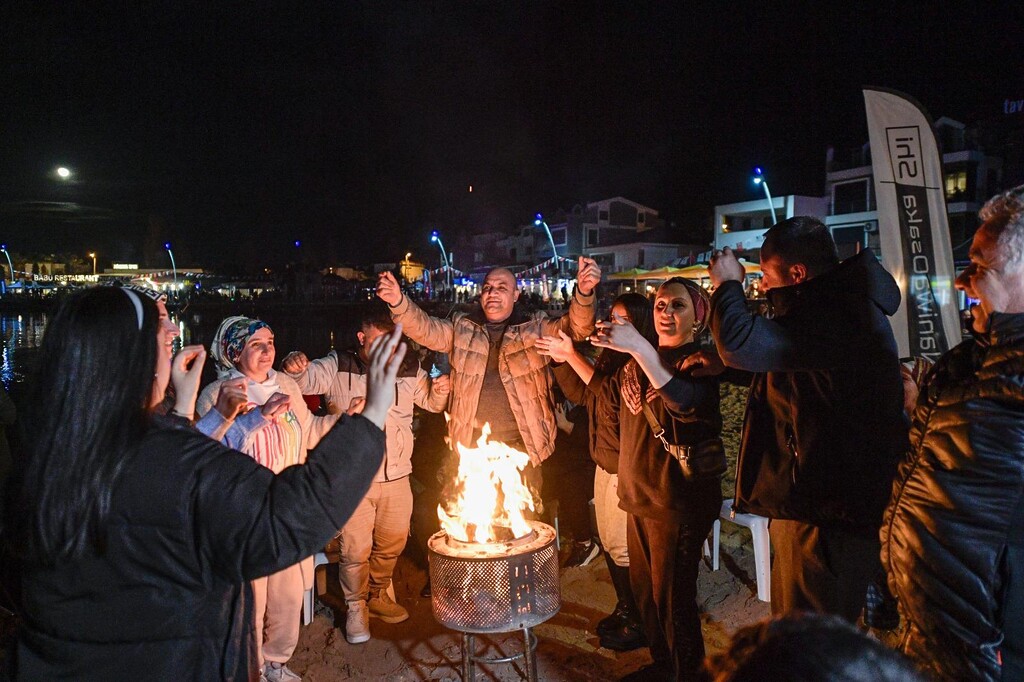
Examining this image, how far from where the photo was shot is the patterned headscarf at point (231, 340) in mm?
4395

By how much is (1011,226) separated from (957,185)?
44359 millimetres

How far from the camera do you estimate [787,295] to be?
318cm

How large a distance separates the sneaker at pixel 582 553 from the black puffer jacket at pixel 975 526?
4.80m

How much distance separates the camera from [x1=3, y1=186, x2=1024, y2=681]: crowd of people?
70.9 inches

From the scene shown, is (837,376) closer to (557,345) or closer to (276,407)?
(557,345)

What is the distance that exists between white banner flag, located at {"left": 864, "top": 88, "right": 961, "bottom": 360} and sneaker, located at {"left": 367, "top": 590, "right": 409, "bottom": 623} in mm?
6651

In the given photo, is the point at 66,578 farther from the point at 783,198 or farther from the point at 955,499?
the point at 783,198

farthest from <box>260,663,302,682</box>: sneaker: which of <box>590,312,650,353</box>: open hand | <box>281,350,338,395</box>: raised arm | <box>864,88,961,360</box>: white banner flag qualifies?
<box>864,88,961,360</box>: white banner flag

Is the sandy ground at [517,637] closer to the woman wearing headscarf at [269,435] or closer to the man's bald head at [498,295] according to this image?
the woman wearing headscarf at [269,435]

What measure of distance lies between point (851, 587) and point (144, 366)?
326 centimetres

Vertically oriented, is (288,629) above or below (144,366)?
below

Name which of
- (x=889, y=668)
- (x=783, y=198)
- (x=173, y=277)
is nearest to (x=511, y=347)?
(x=889, y=668)

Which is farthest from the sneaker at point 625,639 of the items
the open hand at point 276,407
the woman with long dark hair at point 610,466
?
the open hand at point 276,407

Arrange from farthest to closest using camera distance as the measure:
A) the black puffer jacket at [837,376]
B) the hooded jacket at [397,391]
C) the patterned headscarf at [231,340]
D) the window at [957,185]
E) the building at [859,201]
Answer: the window at [957,185], the building at [859,201], the hooded jacket at [397,391], the patterned headscarf at [231,340], the black puffer jacket at [837,376]
